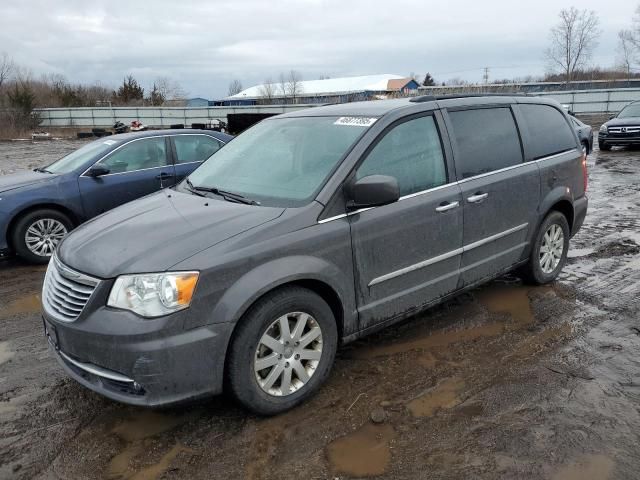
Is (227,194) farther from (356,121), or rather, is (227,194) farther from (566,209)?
(566,209)

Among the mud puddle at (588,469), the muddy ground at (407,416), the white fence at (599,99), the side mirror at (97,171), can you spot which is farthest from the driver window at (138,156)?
the white fence at (599,99)

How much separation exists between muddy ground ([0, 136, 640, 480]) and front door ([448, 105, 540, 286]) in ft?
1.81

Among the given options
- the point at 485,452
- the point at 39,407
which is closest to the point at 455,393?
the point at 485,452

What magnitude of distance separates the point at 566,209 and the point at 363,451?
3.61m

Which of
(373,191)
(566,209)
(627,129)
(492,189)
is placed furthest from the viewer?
(627,129)

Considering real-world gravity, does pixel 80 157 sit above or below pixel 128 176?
above

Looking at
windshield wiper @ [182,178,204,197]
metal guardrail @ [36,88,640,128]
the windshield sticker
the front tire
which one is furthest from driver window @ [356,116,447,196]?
metal guardrail @ [36,88,640,128]

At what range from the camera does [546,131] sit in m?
5.11

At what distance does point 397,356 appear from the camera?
3.91m

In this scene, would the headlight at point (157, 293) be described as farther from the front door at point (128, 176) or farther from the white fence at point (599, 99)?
the white fence at point (599, 99)

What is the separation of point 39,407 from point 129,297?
1258 mm

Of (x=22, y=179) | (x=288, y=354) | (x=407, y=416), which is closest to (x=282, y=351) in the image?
(x=288, y=354)

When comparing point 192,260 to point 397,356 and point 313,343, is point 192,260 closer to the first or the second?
point 313,343

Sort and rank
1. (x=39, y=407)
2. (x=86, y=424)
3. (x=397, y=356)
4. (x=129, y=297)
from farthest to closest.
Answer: (x=397, y=356)
(x=39, y=407)
(x=86, y=424)
(x=129, y=297)
